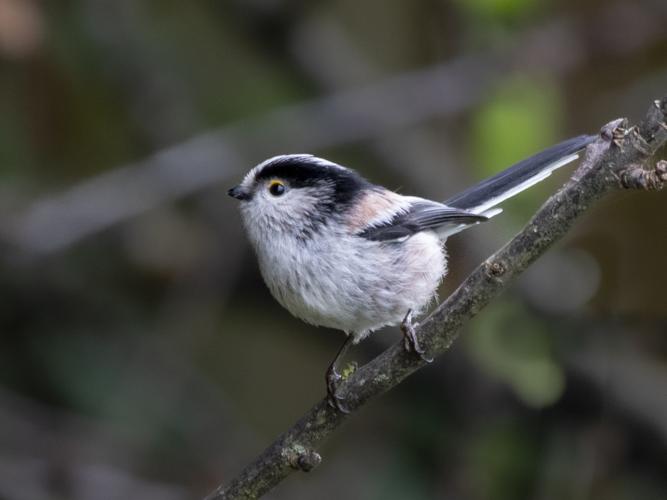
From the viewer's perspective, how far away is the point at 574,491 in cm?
331

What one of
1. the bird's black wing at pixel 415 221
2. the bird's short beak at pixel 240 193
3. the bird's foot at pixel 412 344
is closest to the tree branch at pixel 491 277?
the bird's foot at pixel 412 344

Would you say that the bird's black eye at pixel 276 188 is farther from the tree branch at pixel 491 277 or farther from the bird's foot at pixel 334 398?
the tree branch at pixel 491 277

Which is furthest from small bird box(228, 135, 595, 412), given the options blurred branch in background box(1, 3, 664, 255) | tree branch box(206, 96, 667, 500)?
blurred branch in background box(1, 3, 664, 255)

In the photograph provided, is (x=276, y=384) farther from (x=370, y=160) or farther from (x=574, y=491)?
(x=574, y=491)

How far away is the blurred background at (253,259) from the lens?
366cm

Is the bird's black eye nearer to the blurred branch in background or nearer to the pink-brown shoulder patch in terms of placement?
the pink-brown shoulder patch

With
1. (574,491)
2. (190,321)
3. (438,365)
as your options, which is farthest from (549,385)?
(190,321)

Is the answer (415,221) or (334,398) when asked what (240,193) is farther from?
(334,398)

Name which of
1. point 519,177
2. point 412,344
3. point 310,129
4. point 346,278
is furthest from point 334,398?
point 310,129

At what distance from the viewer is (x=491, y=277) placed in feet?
6.07

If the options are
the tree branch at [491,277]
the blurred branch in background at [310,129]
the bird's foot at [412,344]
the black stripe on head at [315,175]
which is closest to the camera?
the tree branch at [491,277]

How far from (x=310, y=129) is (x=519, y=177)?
2.32 metres

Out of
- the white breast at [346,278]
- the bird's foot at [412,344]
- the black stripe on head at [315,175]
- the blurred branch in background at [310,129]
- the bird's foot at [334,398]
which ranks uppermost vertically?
the blurred branch in background at [310,129]

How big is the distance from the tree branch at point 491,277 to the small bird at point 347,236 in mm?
239
